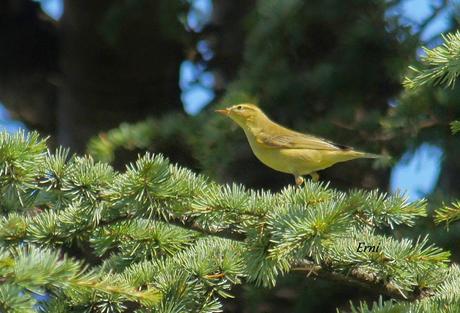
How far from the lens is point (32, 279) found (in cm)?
190

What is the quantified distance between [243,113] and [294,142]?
42 cm

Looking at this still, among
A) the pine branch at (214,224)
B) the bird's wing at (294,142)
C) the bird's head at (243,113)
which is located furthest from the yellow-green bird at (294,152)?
the pine branch at (214,224)

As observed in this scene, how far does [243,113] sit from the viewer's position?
4500mm

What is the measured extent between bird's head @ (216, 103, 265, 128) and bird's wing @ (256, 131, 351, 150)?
0.25 metres

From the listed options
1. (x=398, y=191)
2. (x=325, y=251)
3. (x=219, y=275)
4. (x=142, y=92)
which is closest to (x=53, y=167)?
(x=219, y=275)

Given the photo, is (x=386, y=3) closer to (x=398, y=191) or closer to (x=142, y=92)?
(x=142, y=92)

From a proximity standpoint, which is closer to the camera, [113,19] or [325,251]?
[325,251]

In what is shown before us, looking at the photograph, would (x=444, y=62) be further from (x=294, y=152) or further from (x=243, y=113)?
(x=243, y=113)

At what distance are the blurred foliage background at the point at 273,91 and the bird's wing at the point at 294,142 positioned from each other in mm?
579

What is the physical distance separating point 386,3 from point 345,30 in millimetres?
286

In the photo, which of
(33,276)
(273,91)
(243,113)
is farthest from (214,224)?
(273,91)

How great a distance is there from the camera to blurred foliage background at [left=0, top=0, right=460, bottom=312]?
481 cm

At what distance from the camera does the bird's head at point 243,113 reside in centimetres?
447

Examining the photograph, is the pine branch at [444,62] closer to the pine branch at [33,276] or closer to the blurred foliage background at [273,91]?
the pine branch at [33,276]
